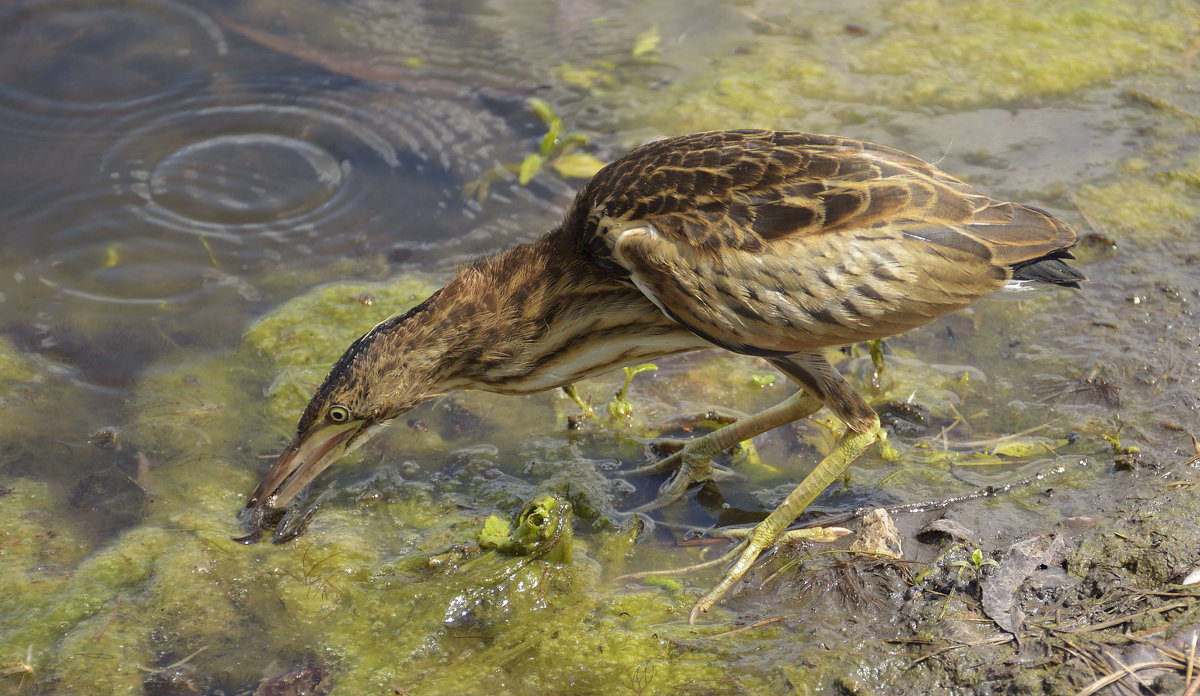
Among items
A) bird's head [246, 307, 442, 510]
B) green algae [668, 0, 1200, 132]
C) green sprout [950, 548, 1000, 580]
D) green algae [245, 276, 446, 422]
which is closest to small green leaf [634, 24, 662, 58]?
green algae [668, 0, 1200, 132]

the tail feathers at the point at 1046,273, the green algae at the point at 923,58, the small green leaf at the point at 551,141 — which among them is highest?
the tail feathers at the point at 1046,273

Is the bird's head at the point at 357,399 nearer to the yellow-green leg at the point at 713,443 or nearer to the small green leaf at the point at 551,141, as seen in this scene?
the yellow-green leg at the point at 713,443

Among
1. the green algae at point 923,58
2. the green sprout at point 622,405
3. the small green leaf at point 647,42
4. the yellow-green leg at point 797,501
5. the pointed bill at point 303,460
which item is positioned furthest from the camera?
the small green leaf at point 647,42

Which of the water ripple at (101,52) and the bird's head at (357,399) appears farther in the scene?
the water ripple at (101,52)

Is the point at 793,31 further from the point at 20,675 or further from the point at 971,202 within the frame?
the point at 20,675

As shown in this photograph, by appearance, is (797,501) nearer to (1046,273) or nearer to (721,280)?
(721,280)

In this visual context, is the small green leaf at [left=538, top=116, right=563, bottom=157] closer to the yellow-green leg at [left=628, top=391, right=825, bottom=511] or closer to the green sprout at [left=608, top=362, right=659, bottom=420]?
the green sprout at [left=608, top=362, right=659, bottom=420]

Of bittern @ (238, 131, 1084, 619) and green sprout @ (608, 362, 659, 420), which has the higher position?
bittern @ (238, 131, 1084, 619)

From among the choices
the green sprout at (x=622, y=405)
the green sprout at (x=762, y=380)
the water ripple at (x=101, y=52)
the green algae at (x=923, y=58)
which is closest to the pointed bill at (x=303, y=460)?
the green sprout at (x=622, y=405)

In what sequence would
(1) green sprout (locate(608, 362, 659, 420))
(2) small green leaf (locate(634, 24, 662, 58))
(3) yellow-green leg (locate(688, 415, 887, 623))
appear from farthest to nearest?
(2) small green leaf (locate(634, 24, 662, 58)) < (1) green sprout (locate(608, 362, 659, 420)) < (3) yellow-green leg (locate(688, 415, 887, 623))

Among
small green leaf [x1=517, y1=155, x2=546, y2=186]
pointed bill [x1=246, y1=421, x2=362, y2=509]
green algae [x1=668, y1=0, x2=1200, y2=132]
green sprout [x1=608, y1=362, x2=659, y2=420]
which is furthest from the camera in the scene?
green algae [x1=668, y1=0, x2=1200, y2=132]
